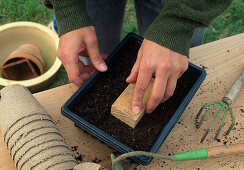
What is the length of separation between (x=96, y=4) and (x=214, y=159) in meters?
0.85

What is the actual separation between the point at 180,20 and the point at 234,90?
43 centimetres

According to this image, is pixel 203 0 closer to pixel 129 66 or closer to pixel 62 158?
pixel 129 66

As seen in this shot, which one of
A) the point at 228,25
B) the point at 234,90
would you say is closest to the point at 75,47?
the point at 234,90

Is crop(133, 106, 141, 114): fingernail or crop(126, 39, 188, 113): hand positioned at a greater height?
crop(126, 39, 188, 113): hand

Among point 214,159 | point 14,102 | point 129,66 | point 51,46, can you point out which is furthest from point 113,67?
point 51,46

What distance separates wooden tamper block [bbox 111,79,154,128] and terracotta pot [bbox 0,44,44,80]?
39.8 inches

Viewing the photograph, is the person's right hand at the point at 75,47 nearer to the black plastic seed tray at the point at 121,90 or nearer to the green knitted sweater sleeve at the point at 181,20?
the black plastic seed tray at the point at 121,90

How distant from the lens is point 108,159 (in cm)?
95

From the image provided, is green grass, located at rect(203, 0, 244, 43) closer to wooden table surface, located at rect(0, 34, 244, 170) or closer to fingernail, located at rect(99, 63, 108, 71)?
wooden table surface, located at rect(0, 34, 244, 170)

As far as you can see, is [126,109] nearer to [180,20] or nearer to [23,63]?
[180,20]

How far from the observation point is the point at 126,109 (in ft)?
2.96

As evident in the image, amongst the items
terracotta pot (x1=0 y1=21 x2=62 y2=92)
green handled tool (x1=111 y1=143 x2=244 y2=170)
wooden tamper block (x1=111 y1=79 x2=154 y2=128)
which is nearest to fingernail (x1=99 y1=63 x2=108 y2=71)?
wooden tamper block (x1=111 y1=79 x2=154 y2=128)

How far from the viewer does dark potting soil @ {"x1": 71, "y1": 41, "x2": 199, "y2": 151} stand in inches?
35.7

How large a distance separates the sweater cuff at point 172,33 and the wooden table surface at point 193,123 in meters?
0.34
